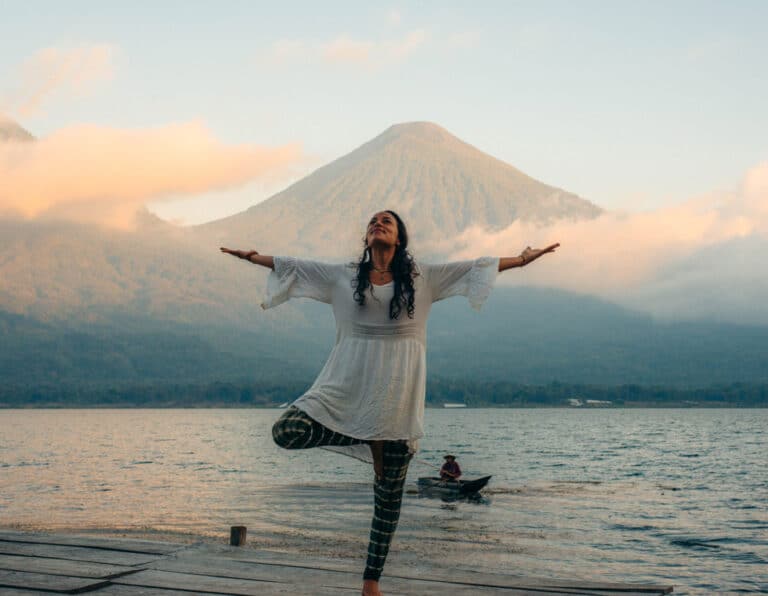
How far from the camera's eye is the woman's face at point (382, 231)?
5836 millimetres

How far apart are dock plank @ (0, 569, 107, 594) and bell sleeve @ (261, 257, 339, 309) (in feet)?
6.77

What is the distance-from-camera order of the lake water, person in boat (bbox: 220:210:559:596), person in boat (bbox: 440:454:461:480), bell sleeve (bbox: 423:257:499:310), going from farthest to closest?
person in boat (bbox: 440:454:461:480) < the lake water < bell sleeve (bbox: 423:257:499:310) < person in boat (bbox: 220:210:559:596)

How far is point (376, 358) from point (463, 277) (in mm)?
860

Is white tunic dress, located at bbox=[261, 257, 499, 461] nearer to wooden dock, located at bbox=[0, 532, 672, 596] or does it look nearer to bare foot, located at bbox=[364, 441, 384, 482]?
bare foot, located at bbox=[364, 441, 384, 482]

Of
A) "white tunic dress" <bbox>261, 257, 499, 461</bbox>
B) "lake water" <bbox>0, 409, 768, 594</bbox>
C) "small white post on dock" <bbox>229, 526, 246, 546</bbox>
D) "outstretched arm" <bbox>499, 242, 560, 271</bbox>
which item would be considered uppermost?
"outstretched arm" <bbox>499, 242, 560, 271</bbox>

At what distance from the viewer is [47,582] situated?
19.8 feet

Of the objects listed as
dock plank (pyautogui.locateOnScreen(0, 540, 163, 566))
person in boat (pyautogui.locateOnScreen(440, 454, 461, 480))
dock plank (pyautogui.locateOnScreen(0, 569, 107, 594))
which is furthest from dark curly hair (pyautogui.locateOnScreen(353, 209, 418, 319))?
person in boat (pyautogui.locateOnScreen(440, 454, 461, 480))

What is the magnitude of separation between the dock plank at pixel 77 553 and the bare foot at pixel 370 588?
1.90m

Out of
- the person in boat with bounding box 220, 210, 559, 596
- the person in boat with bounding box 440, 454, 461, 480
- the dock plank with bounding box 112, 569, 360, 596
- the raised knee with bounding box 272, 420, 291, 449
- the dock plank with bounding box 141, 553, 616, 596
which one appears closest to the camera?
the raised knee with bounding box 272, 420, 291, 449

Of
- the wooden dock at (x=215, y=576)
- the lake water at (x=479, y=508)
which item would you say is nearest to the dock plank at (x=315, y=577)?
the wooden dock at (x=215, y=576)

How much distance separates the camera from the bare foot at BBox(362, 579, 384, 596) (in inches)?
228

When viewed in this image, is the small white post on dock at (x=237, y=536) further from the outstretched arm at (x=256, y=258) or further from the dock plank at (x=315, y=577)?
the outstretched arm at (x=256, y=258)

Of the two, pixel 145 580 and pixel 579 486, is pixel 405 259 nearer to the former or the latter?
pixel 145 580

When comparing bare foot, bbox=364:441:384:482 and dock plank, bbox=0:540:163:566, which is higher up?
bare foot, bbox=364:441:384:482
